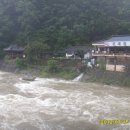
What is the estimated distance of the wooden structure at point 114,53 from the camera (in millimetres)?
27500

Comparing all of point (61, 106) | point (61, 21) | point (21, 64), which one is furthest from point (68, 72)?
point (61, 21)

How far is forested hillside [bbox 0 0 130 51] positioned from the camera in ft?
135

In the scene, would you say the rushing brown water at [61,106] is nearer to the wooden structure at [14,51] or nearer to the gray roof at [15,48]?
the wooden structure at [14,51]

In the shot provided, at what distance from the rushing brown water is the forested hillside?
1773 cm

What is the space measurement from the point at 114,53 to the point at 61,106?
13.6 metres

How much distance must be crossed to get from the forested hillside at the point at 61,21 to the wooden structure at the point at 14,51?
1243 mm

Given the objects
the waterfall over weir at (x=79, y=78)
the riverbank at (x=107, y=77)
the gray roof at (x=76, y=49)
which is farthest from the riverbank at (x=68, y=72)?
the gray roof at (x=76, y=49)

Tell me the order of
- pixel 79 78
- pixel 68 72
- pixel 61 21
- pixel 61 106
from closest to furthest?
pixel 61 106 < pixel 79 78 < pixel 68 72 < pixel 61 21

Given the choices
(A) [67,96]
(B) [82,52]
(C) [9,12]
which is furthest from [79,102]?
(C) [9,12]

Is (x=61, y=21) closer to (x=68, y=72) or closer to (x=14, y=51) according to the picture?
(x=14, y=51)

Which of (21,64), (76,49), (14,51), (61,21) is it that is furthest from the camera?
(61,21)

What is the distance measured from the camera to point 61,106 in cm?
1692

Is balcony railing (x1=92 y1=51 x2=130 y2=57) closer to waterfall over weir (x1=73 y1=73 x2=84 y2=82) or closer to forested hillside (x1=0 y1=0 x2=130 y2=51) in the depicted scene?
waterfall over weir (x1=73 y1=73 x2=84 y2=82)

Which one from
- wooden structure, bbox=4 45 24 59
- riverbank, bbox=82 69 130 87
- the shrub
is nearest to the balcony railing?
riverbank, bbox=82 69 130 87
